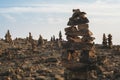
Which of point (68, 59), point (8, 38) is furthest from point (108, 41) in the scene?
point (68, 59)

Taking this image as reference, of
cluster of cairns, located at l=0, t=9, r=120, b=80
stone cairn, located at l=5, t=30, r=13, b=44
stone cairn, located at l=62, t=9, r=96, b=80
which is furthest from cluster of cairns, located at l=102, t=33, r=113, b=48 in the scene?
stone cairn, located at l=62, t=9, r=96, b=80

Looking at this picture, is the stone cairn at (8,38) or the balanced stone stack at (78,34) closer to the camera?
the balanced stone stack at (78,34)

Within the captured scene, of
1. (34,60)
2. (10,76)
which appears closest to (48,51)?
(34,60)

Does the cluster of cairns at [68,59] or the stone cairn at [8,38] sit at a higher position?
the stone cairn at [8,38]

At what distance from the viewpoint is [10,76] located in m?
113

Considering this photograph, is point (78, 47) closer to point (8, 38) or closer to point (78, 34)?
point (78, 34)

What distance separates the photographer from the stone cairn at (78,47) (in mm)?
64875

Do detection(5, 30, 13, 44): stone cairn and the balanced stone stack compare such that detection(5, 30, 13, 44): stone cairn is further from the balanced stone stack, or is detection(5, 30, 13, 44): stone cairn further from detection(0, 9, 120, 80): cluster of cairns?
the balanced stone stack

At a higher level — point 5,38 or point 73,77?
point 5,38

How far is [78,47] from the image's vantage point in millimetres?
65250

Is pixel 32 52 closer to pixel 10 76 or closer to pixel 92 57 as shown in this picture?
pixel 10 76

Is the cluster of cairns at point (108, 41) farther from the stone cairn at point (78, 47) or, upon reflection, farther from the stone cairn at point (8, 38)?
the stone cairn at point (78, 47)

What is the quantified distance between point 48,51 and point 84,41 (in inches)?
3929

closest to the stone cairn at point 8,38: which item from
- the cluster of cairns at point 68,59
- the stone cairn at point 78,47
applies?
the cluster of cairns at point 68,59
